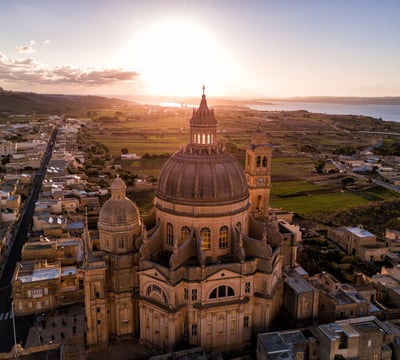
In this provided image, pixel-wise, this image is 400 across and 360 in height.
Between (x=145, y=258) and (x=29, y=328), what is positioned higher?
(x=145, y=258)

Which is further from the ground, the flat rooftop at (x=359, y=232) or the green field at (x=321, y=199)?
the flat rooftop at (x=359, y=232)

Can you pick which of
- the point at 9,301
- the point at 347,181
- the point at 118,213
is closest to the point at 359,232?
the point at 118,213

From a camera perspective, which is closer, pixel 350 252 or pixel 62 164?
pixel 350 252

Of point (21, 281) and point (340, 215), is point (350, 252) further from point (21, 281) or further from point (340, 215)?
point (21, 281)

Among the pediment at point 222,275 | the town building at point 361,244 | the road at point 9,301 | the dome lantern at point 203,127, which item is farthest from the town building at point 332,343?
the road at point 9,301

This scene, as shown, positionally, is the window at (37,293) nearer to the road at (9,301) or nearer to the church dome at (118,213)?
the road at (9,301)

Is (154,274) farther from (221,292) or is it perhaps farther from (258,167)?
(258,167)

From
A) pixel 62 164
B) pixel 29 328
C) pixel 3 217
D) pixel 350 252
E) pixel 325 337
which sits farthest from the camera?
pixel 62 164

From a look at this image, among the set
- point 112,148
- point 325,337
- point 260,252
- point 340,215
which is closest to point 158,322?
point 260,252
